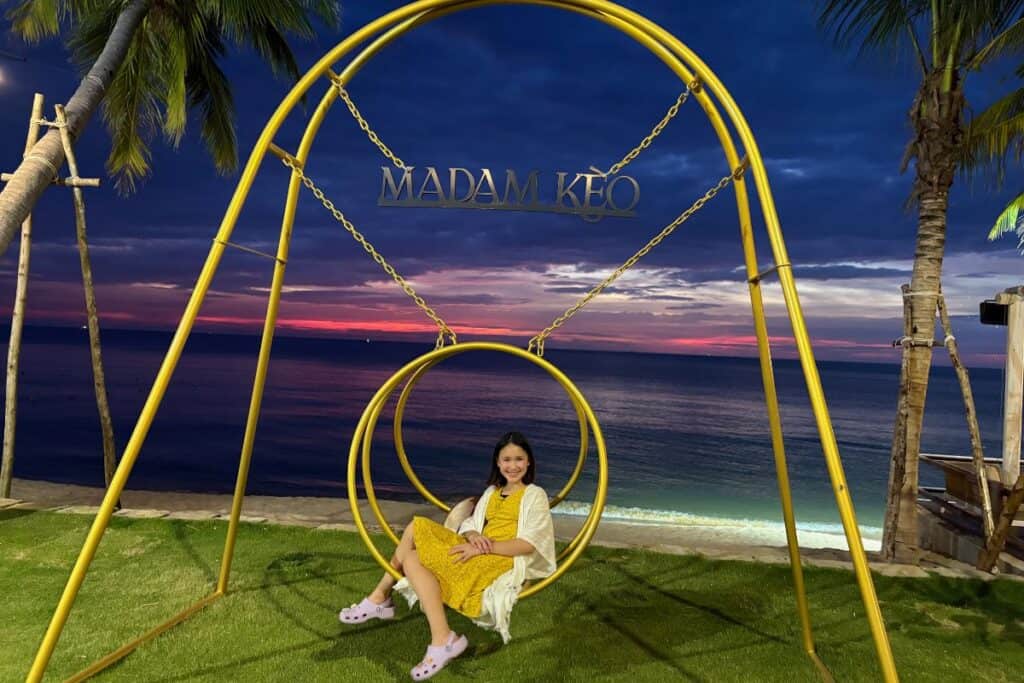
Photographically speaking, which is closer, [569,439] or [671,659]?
[671,659]

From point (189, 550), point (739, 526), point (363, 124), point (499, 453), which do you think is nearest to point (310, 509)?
point (189, 550)

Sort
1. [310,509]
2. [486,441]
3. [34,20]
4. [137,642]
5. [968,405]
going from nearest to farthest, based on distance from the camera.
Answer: [137,642]
[968,405]
[310,509]
[34,20]
[486,441]

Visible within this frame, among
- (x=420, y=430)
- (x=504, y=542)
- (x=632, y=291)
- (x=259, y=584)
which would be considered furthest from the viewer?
(x=632, y=291)

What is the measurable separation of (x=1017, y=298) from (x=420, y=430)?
74.8ft

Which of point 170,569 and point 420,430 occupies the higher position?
point 170,569

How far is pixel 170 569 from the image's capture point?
408 cm

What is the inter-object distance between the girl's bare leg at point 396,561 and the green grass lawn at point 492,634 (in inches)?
5.4

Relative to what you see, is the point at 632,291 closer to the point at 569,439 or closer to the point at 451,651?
the point at 569,439

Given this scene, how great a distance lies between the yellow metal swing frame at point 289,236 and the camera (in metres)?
2.28

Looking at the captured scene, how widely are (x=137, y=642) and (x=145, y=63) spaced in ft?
23.0

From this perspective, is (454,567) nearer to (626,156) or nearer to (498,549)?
(498,549)

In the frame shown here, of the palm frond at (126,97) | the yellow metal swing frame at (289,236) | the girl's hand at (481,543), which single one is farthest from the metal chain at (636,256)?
the palm frond at (126,97)

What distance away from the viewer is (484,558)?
3.02m

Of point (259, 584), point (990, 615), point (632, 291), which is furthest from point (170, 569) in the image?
point (632, 291)
